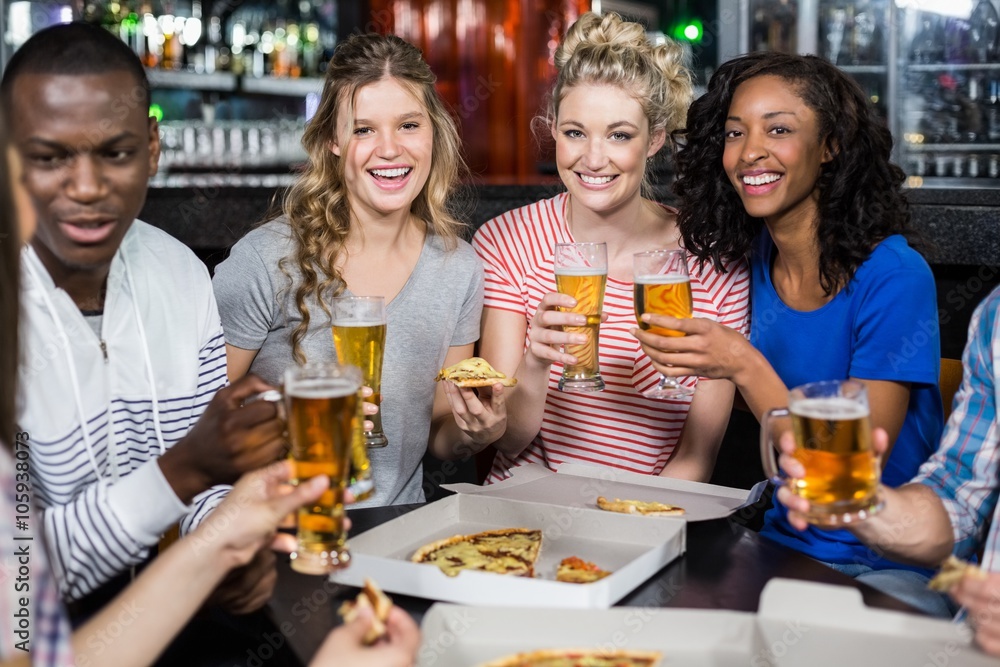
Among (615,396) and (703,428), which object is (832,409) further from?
(615,396)

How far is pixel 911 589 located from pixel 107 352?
1463mm

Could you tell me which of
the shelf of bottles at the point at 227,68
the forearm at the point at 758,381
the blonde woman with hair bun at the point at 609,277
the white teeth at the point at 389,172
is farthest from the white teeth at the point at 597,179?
the shelf of bottles at the point at 227,68

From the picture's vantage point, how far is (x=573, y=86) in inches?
99.6

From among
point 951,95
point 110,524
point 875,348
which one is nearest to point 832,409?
point 875,348

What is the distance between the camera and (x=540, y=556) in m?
1.64

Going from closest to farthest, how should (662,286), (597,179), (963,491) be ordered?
1. (963,491)
2. (662,286)
3. (597,179)

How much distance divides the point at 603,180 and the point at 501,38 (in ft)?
16.2

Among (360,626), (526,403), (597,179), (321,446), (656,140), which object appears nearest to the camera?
(360,626)

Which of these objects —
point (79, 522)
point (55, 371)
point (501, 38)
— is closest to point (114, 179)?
point (55, 371)

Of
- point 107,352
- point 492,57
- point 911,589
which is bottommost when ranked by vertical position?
point 911,589

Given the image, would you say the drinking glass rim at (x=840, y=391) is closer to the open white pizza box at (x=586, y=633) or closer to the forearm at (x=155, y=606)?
the open white pizza box at (x=586, y=633)

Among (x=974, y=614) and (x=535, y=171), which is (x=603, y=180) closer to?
(x=974, y=614)

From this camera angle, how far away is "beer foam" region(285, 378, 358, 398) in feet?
4.41

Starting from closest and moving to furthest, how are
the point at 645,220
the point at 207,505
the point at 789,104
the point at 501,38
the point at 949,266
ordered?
1. the point at 207,505
2. the point at 789,104
3. the point at 645,220
4. the point at 949,266
5. the point at 501,38
